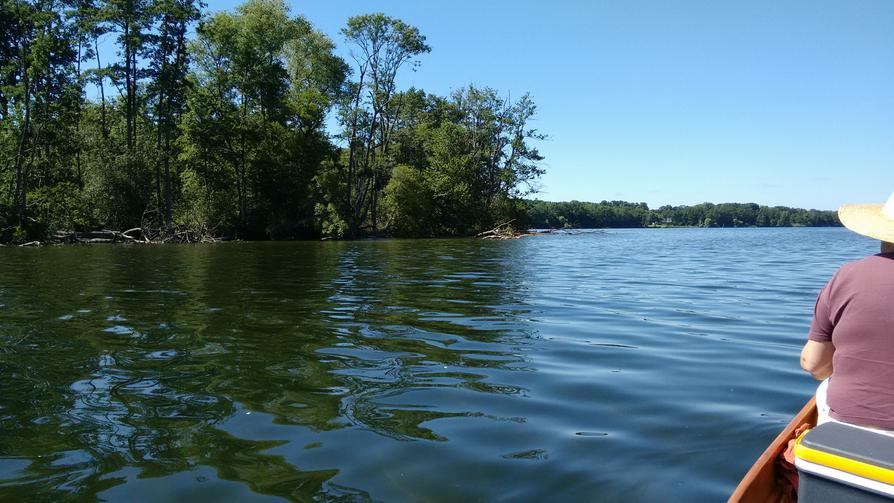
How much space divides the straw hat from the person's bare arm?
618 millimetres

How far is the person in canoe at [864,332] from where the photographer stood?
269 cm

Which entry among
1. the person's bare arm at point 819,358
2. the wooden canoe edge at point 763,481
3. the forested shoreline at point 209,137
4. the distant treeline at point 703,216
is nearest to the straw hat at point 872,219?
the person's bare arm at point 819,358

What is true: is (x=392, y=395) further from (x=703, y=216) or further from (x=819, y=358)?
(x=703, y=216)

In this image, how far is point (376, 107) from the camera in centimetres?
4959

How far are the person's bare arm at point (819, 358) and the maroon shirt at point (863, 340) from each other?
0.17 m

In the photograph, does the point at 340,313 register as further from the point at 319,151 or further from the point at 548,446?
the point at 319,151

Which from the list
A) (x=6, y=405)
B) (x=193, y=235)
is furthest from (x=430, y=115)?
(x=6, y=405)

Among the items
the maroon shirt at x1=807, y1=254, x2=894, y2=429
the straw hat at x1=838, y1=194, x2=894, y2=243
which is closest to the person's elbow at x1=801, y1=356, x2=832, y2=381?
the maroon shirt at x1=807, y1=254, x2=894, y2=429

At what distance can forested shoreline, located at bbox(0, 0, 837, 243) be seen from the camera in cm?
3488

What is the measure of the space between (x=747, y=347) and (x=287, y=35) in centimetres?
4771

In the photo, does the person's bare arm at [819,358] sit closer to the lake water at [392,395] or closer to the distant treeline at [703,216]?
the lake water at [392,395]

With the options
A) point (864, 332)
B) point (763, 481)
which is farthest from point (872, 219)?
point (763, 481)

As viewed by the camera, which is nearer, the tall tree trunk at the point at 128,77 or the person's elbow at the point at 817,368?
the person's elbow at the point at 817,368

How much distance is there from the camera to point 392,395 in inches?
211
